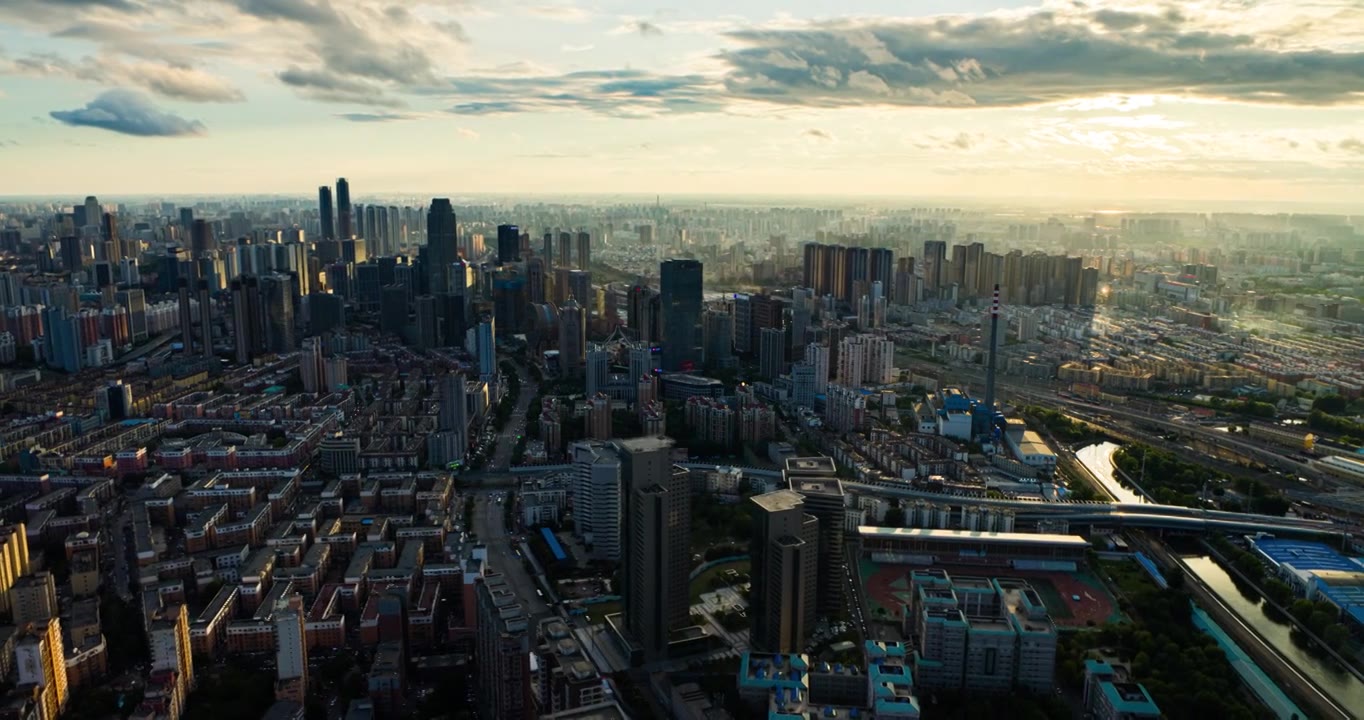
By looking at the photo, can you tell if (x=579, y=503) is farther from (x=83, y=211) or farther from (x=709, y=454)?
(x=83, y=211)

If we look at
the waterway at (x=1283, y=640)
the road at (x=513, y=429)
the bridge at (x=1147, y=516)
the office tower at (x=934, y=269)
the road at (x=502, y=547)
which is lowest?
the waterway at (x=1283, y=640)

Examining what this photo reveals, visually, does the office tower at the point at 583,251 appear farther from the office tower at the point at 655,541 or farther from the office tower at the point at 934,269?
the office tower at the point at 655,541

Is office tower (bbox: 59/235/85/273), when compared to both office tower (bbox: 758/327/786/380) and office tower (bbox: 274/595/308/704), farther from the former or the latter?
office tower (bbox: 274/595/308/704)

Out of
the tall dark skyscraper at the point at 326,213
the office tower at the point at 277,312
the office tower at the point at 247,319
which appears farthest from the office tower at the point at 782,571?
the tall dark skyscraper at the point at 326,213

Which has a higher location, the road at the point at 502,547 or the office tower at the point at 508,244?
the office tower at the point at 508,244

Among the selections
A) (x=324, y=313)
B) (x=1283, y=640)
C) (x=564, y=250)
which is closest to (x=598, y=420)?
(x=1283, y=640)

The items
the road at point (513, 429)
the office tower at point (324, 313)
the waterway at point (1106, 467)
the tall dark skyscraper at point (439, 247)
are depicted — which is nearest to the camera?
the waterway at point (1106, 467)

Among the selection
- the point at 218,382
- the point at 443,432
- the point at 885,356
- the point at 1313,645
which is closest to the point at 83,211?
the point at 218,382

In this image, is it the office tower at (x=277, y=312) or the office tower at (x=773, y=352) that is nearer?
the office tower at (x=773, y=352)
